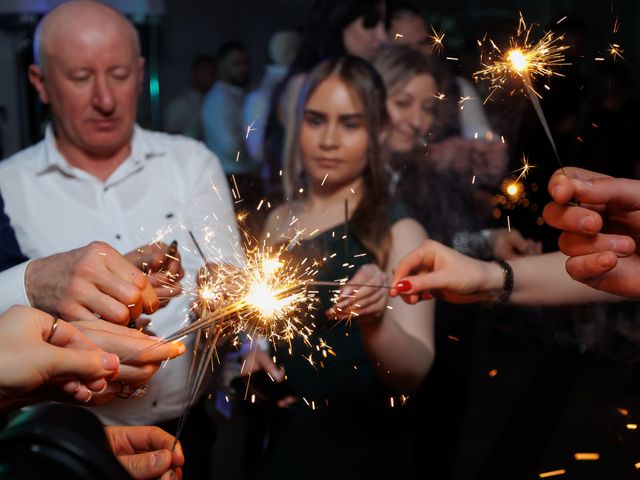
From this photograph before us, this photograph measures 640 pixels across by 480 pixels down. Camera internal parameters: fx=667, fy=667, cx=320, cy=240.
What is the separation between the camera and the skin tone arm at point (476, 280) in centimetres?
174

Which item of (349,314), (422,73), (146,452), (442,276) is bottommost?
(146,452)

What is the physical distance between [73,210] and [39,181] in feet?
0.52

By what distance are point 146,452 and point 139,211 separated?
1280 mm

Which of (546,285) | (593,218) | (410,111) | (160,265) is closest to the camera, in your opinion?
(593,218)

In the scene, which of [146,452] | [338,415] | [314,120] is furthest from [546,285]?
[146,452]

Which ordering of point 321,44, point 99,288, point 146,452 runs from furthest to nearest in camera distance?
point 321,44 < point 99,288 < point 146,452

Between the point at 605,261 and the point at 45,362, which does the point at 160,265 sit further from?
the point at 605,261

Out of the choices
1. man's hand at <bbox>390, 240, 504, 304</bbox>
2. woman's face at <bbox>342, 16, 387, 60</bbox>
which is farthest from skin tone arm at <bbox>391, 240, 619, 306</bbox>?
woman's face at <bbox>342, 16, 387, 60</bbox>

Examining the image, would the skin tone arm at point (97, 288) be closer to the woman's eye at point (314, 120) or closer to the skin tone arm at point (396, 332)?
the skin tone arm at point (396, 332)

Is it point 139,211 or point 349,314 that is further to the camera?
point 139,211

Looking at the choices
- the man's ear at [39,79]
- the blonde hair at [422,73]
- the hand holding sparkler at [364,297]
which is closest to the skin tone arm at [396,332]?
the hand holding sparkler at [364,297]

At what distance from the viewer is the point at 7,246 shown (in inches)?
86.0

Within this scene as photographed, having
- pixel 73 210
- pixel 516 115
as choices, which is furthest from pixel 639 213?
pixel 73 210

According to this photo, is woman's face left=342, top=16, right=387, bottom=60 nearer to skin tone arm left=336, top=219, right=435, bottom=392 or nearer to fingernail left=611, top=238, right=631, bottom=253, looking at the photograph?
skin tone arm left=336, top=219, right=435, bottom=392
